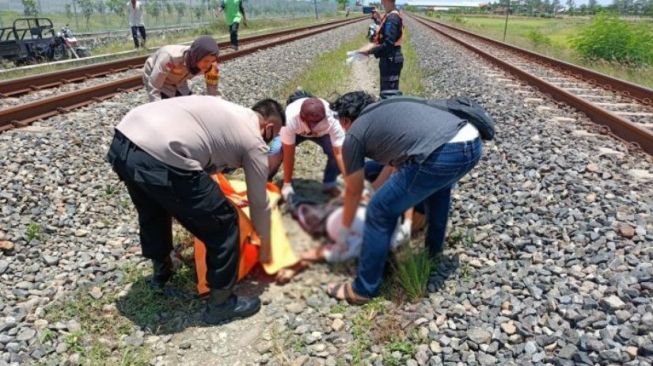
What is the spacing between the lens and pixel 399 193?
258cm

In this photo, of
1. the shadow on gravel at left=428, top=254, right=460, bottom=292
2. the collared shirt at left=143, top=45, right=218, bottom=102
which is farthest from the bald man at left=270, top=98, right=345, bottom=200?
the collared shirt at left=143, top=45, right=218, bottom=102

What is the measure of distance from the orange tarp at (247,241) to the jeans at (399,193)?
0.41 metres

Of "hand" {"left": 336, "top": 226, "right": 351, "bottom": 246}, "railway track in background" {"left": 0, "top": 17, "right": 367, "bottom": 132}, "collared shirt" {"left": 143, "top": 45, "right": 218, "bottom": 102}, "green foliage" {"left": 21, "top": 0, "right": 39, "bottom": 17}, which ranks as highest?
"green foliage" {"left": 21, "top": 0, "right": 39, "bottom": 17}

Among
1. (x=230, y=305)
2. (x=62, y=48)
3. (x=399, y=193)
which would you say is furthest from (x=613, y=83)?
(x=62, y=48)

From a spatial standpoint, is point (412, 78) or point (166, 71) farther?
point (412, 78)

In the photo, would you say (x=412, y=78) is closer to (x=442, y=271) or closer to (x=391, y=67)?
(x=391, y=67)

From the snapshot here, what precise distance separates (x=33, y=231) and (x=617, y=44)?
50.8 feet

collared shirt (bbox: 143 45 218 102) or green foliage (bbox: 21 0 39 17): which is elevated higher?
green foliage (bbox: 21 0 39 17)

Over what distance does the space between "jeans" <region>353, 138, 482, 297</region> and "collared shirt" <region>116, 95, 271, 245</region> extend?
60 centimetres

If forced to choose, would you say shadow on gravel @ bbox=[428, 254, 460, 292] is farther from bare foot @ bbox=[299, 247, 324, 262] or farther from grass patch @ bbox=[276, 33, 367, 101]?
grass patch @ bbox=[276, 33, 367, 101]

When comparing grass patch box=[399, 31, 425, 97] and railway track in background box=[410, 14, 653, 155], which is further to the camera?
grass patch box=[399, 31, 425, 97]

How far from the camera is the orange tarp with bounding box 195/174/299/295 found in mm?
2262

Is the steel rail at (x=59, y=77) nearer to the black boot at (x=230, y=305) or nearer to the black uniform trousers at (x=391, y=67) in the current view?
the black uniform trousers at (x=391, y=67)

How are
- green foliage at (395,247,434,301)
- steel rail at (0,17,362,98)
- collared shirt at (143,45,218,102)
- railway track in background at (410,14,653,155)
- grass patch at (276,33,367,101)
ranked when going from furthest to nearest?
grass patch at (276,33,367,101), steel rail at (0,17,362,98), railway track in background at (410,14,653,155), collared shirt at (143,45,218,102), green foliage at (395,247,434,301)
